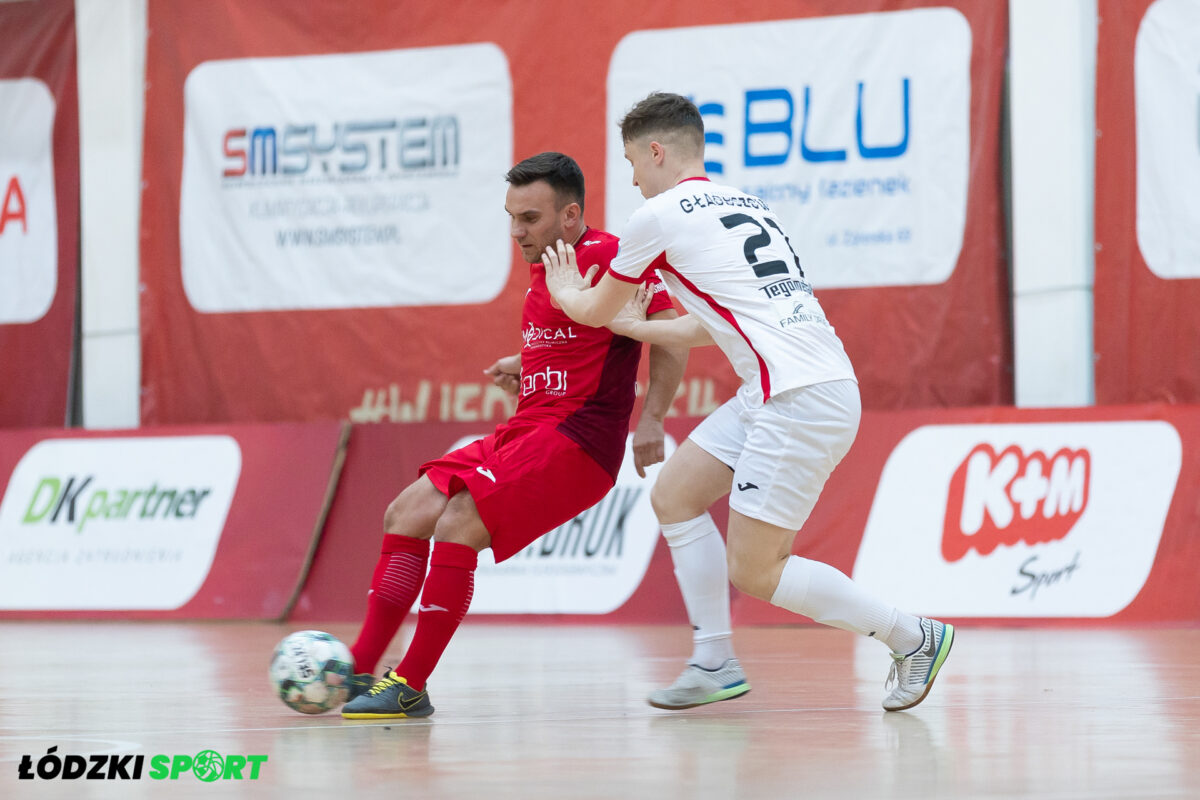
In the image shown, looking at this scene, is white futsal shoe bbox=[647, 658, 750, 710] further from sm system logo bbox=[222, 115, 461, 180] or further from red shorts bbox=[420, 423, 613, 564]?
sm system logo bbox=[222, 115, 461, 180]

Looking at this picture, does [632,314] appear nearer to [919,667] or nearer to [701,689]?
[701,689]

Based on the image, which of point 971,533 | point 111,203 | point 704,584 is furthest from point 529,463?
point 111,203

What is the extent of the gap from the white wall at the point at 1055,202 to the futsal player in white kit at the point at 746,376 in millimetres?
5815

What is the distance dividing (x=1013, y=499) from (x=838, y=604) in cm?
477

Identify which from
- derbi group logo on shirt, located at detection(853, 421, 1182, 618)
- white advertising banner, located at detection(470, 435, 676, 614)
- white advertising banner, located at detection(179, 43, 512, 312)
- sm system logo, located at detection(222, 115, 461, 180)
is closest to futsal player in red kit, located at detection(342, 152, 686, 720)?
derbi group logo on shirt, located at detection(853, 421, 1182, 618)

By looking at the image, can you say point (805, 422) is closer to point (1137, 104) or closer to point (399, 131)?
point (1137, 104)

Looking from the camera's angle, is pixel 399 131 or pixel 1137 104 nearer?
pixel 1137 104

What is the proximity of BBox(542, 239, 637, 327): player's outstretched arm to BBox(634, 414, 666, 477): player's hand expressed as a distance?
1.45 ft

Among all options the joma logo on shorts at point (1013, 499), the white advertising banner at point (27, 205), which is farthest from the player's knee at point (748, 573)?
the white advertising banner at point (27, 205)

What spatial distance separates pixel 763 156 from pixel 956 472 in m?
2.70

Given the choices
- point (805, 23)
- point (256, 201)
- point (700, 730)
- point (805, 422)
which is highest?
point (805, 23)

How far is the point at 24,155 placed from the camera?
12.9m

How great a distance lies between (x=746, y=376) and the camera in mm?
4816

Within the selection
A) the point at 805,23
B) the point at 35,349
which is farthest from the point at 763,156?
the point at 35,349
